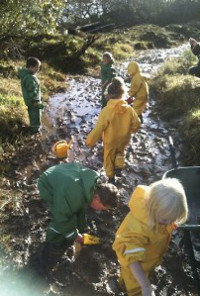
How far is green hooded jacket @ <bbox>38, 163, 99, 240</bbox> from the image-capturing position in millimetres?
3439

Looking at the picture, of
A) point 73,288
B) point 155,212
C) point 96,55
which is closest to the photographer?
point 155,212

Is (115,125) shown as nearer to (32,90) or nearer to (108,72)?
(32,90)

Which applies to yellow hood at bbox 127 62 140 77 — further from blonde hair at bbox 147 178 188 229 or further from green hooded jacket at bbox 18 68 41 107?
blonde hair at bbox 147 178 188 229

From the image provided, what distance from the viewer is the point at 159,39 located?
25.9 meters

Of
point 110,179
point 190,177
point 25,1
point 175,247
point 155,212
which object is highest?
point 25,1

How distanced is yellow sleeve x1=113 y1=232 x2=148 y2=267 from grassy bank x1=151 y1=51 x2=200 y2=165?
3.69 metres

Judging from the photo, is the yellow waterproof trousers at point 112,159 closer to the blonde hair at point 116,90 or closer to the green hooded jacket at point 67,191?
the blonde hair at point 116,90

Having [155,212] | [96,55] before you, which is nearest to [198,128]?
[155,212]

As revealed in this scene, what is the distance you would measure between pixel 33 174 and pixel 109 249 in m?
2.11

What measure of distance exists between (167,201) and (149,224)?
0.93 feet

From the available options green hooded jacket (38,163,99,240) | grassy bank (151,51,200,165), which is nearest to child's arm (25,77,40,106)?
grassy bank (151,51,200,165)

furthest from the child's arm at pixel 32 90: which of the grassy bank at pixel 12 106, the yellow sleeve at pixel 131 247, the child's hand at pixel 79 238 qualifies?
the yellow sleeve at pixel 131 247

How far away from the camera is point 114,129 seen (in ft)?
16.4

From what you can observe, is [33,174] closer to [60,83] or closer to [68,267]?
[68,267]
